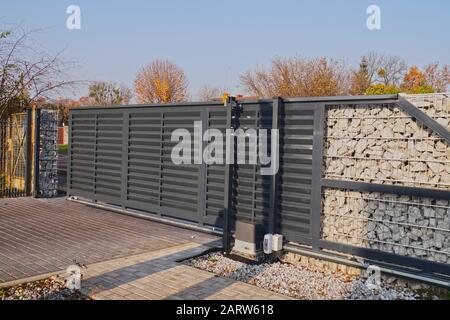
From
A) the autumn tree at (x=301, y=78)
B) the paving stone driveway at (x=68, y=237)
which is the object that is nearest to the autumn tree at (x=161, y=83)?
the autumn tree at (x=301, y=78)

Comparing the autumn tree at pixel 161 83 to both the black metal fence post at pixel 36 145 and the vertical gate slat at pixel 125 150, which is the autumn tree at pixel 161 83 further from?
the vertical gate slat at pixel 125 150

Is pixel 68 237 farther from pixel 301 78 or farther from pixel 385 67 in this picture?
pixel 385 67

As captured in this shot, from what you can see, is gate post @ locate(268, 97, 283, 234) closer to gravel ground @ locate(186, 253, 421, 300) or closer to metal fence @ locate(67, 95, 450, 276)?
metal fence @ locate(67, 95, 450, 276)

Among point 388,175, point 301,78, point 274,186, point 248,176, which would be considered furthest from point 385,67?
point 388,175

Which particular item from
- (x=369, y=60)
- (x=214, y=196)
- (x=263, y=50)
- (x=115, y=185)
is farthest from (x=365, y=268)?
(x=369, y=60)

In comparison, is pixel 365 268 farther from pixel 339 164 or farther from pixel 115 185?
pixel 115 185

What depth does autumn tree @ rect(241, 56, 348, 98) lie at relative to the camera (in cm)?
2605

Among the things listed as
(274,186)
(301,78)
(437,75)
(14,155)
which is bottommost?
(274,186)

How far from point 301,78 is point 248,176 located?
22.4 meters

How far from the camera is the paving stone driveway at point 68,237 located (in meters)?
5.77

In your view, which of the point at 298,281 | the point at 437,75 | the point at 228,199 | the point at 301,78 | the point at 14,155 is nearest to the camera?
the point at 298,281

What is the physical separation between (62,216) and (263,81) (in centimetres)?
2395

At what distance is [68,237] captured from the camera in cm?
723

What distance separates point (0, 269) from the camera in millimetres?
5328
